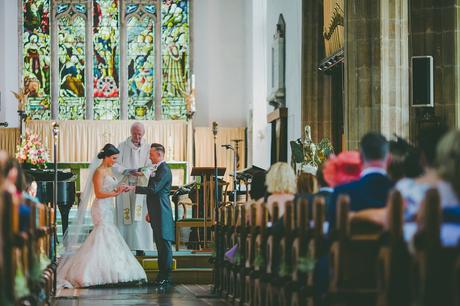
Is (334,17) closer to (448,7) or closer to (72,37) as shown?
(448,7)

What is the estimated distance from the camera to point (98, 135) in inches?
1056

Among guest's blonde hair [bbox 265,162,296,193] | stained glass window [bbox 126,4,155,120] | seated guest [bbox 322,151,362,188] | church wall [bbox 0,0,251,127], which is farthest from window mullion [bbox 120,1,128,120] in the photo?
seated guest [bbox 322,151,362,188]

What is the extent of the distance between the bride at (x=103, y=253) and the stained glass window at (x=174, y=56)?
15889 millimetres

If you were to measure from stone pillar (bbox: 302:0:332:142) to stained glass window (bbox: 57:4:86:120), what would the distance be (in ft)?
38.2

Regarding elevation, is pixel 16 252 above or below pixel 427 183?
below

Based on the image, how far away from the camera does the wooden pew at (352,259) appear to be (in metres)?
5.25

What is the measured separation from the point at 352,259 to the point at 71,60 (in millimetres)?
23324

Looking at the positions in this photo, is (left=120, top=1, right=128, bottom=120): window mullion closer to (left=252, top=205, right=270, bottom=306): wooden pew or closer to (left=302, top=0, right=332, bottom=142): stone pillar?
(left=302, top=0, right=332, bottom=142): stone pillar

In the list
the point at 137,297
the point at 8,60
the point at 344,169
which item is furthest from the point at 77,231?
the point at 8,60

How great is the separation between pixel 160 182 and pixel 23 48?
1685 cm

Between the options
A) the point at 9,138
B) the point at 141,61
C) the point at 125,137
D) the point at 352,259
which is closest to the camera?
the point at 352,259

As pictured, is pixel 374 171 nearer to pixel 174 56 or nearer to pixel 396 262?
pixel 396 262

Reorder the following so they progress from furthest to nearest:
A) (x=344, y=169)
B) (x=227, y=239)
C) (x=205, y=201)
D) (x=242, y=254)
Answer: (x=205, y=201), (x=227, y=239), (x=242, y=254), (x=344, y=169)

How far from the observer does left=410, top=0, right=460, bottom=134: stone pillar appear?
1202cm
